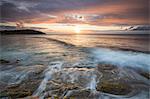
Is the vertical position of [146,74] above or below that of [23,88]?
below

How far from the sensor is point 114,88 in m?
3.42

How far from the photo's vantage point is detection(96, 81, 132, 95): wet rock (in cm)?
329

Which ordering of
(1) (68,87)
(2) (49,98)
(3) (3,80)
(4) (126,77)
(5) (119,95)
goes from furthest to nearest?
(4) (126,77)
(3) (3,80)
(1) (68,87)
(5) (119,95)
(2) (49,98)

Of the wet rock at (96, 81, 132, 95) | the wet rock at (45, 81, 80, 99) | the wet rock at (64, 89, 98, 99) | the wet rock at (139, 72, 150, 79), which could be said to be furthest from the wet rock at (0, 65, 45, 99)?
the wet rock at (139, 72, 150, 79)

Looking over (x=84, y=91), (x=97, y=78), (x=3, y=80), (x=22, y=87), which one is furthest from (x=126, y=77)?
(x=3, y=80)

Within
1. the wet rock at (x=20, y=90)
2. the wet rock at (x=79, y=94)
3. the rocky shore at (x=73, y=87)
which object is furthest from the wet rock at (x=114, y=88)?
the wet rock at (x=20, y=90)

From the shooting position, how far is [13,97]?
2930 mm

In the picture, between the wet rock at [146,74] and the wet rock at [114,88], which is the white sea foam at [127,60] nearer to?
the wet rock at [146,74]

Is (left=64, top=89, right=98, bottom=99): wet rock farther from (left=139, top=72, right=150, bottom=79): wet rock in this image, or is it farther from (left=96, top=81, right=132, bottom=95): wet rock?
(left=139, top=72, right=150, bottom=79): wet rock

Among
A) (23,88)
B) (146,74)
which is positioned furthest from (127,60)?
(23,88)

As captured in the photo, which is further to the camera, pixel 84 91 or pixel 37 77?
pixel 37 77

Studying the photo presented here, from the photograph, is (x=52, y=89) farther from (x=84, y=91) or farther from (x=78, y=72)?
(x=78, y=72)

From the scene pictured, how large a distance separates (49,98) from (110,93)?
3.40ft

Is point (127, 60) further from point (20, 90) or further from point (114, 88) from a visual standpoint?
point (20, 90)
